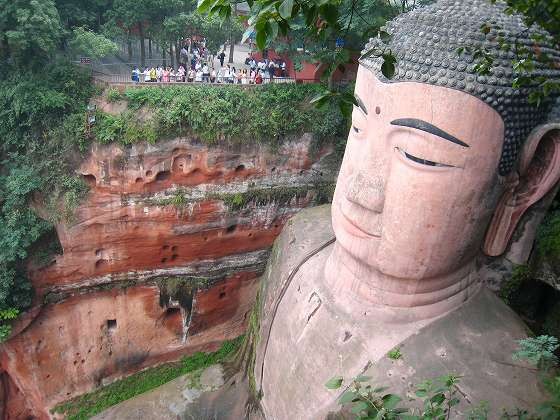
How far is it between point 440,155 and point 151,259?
7.35 metres

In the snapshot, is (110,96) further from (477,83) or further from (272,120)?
(477,83)

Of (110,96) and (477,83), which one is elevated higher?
(477,83)

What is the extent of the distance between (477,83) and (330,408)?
3468 millimetres

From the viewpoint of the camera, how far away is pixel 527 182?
5223mm

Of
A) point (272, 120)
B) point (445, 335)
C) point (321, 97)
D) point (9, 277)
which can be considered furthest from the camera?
point (272, 120)

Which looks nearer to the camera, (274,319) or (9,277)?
(274,319)

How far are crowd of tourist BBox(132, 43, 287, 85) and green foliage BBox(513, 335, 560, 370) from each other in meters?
8.48

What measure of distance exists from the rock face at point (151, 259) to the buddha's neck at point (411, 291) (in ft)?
16.7

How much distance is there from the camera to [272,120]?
1020 cm

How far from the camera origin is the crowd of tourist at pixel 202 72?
11.5 meters

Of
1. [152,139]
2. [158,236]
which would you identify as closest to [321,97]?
[152,139]

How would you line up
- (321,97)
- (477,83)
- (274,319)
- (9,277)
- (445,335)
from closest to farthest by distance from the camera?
1. (321,97)
2. (477,83)
3. (445,335)
4. (274,319)
5. (9,277)

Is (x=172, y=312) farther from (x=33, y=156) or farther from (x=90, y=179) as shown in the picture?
(x=33, y=156)

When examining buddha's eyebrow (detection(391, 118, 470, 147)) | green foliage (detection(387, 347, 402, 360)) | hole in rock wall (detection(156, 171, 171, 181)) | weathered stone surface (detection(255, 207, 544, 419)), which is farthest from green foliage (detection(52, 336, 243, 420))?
buddha's eyebrow (detection(391, 118, 470, 147))
